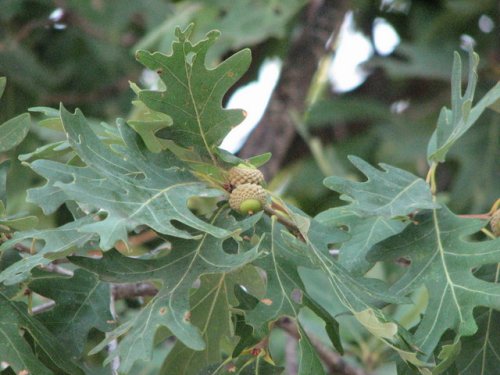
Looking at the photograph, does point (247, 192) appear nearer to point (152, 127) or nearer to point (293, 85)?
point (152, 127)

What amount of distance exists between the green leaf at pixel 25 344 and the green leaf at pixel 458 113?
1.95 ft

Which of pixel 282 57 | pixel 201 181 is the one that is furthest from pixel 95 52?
pixel 201 181

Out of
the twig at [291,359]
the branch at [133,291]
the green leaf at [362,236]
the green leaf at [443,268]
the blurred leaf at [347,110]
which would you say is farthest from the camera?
the blurred leaf at [347,110]

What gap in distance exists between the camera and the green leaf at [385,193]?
1.30 m

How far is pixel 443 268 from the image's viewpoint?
132 centimetres

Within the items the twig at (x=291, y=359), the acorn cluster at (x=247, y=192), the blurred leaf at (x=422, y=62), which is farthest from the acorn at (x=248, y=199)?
the blurred leaf at (x=422, y=62)

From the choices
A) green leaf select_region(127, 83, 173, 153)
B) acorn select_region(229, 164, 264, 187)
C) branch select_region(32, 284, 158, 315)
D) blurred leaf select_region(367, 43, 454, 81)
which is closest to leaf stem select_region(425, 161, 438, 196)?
acorn select_region(229, 164, 264, 187)

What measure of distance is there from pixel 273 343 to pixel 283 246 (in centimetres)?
161

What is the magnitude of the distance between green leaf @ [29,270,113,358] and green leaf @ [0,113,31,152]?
0.21 m

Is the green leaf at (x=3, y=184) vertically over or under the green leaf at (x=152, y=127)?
under

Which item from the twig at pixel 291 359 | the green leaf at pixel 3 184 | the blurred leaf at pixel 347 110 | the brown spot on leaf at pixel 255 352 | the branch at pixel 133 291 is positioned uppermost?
the green leaf at pixel 3 184

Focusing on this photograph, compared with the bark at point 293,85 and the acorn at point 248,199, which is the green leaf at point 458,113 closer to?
the acorn at point 248,199

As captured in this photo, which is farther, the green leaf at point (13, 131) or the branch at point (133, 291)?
the branch at point (133, 291)

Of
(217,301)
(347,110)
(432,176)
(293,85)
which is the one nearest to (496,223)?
(432,176)
